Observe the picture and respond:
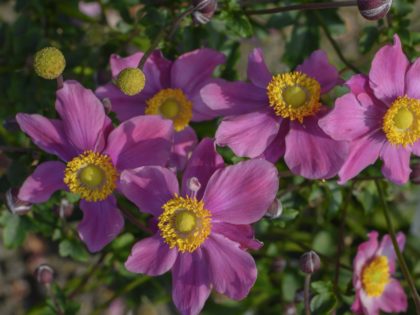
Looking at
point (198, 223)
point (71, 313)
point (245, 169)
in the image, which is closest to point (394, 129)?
Result: point (245, 169)

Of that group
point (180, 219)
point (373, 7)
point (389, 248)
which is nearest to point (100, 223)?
point (180, 219)

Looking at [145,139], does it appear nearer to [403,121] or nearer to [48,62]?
[48,62]

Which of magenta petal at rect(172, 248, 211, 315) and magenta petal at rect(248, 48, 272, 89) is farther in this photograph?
magenta petal at rect(248, 48, 272, 89)

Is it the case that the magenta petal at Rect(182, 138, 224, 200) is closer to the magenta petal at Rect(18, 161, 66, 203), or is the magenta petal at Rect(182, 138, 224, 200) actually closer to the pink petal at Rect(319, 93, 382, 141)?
the pink petal at Rect(319, 93, 382, 141)

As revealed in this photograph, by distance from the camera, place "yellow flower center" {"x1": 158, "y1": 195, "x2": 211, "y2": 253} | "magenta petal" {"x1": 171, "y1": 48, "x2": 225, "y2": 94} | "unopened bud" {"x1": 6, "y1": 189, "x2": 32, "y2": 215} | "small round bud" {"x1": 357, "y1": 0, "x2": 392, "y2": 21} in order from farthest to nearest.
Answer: "magenta petal" {"x1": 171, "y1": 48, "x2": 225, "y2": 94} < "unopened bud" {"x1": 6, "y1": 189, "x2": 32, "y2": 215} < "yellow flower center" {"x1": 158, "y1": 195, "x2": 211, "y2": 253} < "small round bud" {"x1": 357, "y1": 0, "x2": 392, "y2": 21}

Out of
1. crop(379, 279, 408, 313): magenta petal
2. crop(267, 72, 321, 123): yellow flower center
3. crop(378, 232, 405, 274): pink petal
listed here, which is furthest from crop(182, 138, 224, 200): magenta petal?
crop(379, 279, 408, 313): magenta petal

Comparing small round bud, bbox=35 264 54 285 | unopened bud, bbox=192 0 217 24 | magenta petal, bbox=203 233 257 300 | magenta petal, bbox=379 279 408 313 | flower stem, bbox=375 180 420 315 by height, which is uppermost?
unopened bud, bbox=192 0 217 24
